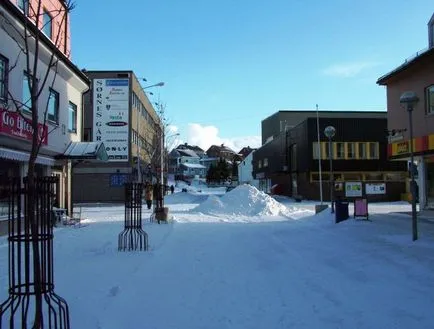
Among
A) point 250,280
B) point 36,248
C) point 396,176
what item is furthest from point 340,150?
point 36,248

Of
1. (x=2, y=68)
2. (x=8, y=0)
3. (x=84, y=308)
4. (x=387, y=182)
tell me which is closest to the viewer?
(x=84, y=308)

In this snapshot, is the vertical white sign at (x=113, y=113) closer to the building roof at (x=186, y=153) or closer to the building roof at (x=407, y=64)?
the building roof at (x=407, y=64)

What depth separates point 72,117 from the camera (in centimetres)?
2511

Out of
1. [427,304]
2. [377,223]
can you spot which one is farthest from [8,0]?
[377,223]

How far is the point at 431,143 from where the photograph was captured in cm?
2031

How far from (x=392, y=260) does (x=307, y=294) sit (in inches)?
155

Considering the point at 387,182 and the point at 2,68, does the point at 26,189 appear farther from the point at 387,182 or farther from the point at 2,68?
the point at 387,182

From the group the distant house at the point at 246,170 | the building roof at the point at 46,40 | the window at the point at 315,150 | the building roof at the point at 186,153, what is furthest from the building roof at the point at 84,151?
the building roof at the point at 186,153

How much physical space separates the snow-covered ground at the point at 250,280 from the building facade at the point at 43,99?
3.09 metres

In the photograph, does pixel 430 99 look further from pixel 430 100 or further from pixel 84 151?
pixel 84 151

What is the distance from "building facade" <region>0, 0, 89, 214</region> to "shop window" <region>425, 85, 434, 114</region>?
541 inches

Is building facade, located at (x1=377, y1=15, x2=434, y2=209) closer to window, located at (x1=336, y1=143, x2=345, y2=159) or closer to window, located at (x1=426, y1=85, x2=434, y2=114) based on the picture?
window, located at (x1=426, y1=85, x2=434, y2=114)

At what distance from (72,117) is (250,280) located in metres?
17.7

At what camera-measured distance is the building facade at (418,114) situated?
827 inches
